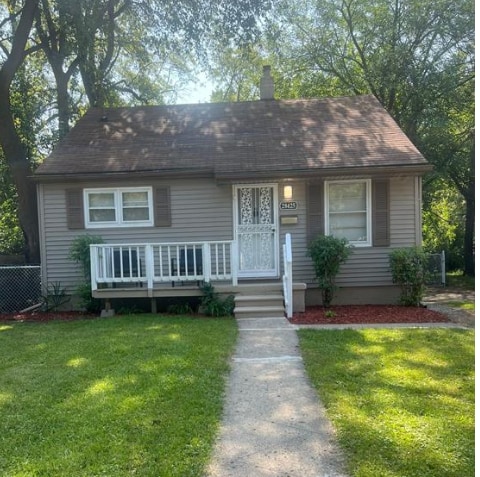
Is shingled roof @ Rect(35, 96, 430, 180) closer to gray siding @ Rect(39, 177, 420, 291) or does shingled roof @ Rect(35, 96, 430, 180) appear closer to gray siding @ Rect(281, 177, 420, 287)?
gray siding @ Rect(39, 177, 420, 291)

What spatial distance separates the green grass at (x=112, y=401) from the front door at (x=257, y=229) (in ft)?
9.66

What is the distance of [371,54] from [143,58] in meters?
8.40

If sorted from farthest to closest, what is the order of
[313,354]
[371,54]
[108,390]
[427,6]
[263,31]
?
[371,54] → [427,6] → [263,31] → [313,354] → [108,390]

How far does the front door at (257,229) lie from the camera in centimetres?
938

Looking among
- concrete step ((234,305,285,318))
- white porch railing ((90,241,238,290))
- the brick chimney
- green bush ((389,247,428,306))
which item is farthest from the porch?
the brick chimney

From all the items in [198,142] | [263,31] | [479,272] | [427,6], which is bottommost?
[479,272]

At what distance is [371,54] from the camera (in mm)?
16531

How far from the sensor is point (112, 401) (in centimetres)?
383

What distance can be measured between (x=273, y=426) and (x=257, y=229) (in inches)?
245

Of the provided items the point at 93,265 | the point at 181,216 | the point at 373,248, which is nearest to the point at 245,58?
the point at 181,216

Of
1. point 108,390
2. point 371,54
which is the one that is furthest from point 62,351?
point 371,54

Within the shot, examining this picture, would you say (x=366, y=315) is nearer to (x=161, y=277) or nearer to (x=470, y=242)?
(x=161, y=277)

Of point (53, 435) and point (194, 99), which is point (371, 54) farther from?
point (53, 435)

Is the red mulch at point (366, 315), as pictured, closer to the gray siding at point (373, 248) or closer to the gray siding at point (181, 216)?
the gray siding at point (373, 248)
